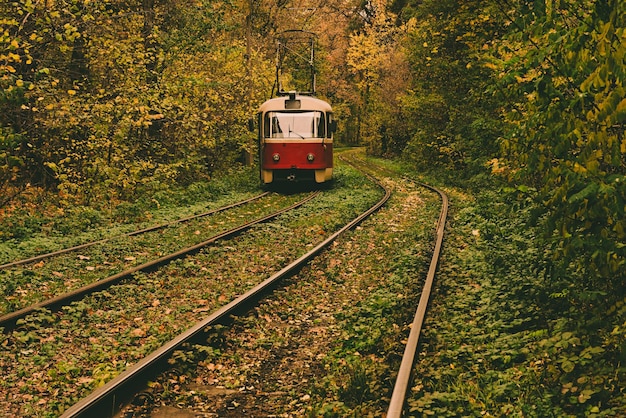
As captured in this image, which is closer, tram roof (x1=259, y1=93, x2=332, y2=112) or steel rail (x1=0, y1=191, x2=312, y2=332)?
steel rail (x1=0, y1=191, x2=312, y2=332)

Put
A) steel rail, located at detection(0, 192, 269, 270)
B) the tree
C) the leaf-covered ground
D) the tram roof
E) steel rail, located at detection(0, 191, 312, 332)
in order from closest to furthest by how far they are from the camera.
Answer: the tree < the leaf-covered ground < steel rail, located at detection(0, 191, 312, 332) < steel rail, located at detection(0, 192, 269, 270) < the tram roof

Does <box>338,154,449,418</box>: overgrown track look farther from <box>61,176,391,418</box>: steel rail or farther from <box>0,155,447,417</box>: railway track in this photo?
<box>61,176,391,418</box>: steel rail

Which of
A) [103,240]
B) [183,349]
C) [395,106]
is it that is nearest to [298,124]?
[103,240]

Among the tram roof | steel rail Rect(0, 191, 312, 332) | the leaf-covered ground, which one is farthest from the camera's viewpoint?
the tram roof

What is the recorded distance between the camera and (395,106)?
142 feet

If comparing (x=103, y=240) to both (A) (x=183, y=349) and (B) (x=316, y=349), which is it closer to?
(A) (x=183, y=349)

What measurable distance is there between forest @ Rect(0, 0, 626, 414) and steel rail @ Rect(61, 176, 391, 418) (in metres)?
3.29

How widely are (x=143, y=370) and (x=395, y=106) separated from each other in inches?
1548

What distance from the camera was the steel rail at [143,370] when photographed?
4664 millimetres

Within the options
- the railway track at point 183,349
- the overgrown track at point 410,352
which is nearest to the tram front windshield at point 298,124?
the overgrown track at point 410,352

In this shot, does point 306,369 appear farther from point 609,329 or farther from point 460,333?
point 609,329

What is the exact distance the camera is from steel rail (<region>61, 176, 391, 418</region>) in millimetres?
4664

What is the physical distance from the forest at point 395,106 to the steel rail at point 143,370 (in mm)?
3287

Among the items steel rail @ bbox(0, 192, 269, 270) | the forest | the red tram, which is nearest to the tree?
the forest
